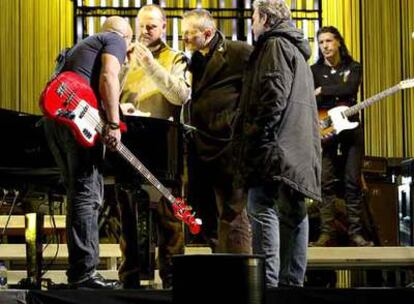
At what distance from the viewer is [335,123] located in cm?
662

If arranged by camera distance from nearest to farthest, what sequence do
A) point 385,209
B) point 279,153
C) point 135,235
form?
point 279,153, point 135,235, point 385,209

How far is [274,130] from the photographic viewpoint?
4.43m

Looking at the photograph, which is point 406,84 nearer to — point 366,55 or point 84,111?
point 84,111

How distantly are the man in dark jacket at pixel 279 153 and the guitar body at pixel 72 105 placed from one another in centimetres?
69

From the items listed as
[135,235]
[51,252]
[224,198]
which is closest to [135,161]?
[135,235]

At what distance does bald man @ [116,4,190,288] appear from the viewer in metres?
5.05

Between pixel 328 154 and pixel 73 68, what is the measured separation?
2703 mm

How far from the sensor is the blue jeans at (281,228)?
436 centimetres

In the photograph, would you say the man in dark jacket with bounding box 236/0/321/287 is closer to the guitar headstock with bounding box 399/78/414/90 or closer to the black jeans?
the black jeans

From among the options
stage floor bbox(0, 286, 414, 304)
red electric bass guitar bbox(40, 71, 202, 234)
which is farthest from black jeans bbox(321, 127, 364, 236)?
red electric bass guitar bbox(40, 71, 202, 234)

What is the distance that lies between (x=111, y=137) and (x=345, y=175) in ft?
8.41

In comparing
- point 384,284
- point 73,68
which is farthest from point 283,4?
point 384,284

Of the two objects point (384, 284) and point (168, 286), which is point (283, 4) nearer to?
point (168, 286)

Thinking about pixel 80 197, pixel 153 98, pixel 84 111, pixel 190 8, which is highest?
pixel 190 8
